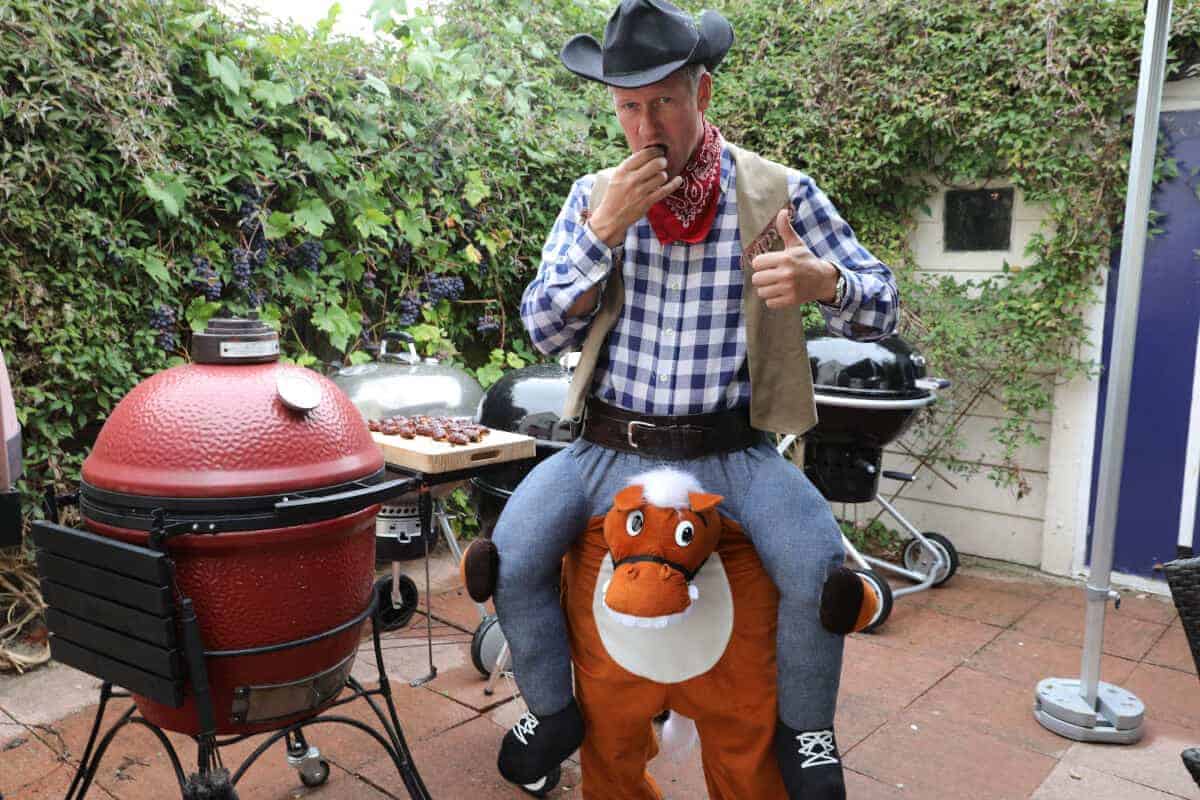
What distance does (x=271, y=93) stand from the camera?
390 cm

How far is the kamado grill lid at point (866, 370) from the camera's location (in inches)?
153

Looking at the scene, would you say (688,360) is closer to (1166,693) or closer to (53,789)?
(53,789)

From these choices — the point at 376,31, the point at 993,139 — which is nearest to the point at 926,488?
the point at 993,139

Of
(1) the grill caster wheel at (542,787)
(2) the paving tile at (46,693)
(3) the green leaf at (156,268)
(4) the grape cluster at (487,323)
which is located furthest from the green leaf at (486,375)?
(1) the grill caster wheel at (542,787)

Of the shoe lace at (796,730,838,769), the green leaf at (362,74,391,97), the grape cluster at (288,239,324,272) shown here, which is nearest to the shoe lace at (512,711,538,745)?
the shoe lace at (796,730,838,769)

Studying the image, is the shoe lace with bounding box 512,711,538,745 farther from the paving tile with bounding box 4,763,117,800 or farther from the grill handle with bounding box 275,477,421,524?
the paving tile with bounding box 4,763,117,800

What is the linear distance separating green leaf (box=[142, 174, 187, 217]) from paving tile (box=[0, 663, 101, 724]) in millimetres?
1884

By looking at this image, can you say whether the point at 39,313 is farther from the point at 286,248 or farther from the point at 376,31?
the point at 376,31

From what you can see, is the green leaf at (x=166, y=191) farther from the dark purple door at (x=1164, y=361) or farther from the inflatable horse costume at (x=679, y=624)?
the dark purple door at (x=1164, y=361)

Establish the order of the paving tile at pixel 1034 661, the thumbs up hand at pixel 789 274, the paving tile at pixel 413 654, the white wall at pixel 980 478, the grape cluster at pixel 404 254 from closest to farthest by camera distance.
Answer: the thumbs up hand at pixel 789 274
the paving tile at pixel 413 654
the paving tile at pixel 1034 661
the grape cluster at pixel 404 254
the white wall at pixel 980 478

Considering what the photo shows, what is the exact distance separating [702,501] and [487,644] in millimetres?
1860

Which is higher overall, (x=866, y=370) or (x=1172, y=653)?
(x=866, y=370)

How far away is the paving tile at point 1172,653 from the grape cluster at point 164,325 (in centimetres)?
463

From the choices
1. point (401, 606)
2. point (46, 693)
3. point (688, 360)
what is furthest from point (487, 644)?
point (688, 360)
